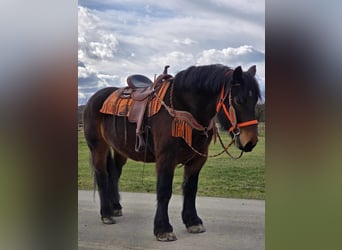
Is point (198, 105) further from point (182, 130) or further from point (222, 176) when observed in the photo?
point (222, 176)

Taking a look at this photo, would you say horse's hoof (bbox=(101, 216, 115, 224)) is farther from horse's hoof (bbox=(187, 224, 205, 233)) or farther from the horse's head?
the horse's head

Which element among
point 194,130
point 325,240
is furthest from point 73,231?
point 325,240

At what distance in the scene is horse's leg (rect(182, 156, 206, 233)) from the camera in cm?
219

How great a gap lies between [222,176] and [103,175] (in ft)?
2.39

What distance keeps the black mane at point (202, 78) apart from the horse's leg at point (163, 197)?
0.41 meters

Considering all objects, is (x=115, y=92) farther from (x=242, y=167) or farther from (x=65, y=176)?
(x=242, y=167)

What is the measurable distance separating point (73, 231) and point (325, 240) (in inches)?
56.1

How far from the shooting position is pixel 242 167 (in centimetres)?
210

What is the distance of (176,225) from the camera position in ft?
7.28

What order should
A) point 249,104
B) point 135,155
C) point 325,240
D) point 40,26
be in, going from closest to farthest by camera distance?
1. point 325,240
2. point 249,104
3. point 135,155
4. point 40,26

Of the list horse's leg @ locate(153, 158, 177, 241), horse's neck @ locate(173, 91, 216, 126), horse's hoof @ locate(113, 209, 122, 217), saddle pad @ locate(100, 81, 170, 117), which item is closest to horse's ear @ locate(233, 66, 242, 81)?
horse's neck @ locate(173, 91, 216, 126)

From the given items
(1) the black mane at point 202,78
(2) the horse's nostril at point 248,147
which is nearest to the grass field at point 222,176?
(2) the horse's nostril at point 248,147

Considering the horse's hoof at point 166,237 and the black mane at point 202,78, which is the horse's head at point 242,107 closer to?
the black mane at point 202,78

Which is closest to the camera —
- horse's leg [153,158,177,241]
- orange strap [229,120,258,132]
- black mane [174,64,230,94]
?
orange strap [229,120,258,132]
